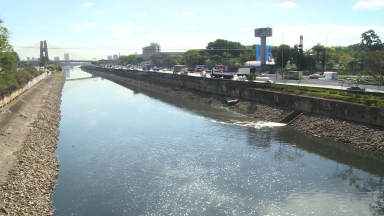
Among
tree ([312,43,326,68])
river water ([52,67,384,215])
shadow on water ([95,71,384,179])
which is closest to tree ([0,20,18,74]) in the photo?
river water ([52,67,384,215])

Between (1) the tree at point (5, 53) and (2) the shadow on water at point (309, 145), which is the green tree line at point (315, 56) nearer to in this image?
(2) the shadow on water at point (309, 145)

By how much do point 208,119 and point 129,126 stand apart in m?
9.00

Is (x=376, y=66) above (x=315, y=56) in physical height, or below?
below

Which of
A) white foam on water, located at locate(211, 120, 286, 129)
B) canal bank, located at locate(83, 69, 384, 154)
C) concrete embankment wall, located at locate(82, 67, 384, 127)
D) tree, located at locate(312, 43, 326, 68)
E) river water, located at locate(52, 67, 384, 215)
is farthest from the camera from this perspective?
tree, located at locate(312, 43, 326, 68)

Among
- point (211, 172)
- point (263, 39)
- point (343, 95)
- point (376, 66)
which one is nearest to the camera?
point (211, 172)

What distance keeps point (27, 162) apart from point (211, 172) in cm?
1134

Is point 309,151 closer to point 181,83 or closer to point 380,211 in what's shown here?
point 380,211

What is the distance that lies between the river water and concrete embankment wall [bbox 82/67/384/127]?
11.5 feet

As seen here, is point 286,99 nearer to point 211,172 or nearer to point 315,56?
point 211,172

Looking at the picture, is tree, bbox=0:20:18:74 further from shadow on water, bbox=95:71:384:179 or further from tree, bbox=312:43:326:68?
tree, bbox=312:43:326:68

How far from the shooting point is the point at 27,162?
19.2 m

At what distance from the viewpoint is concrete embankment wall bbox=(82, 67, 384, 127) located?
26091mm

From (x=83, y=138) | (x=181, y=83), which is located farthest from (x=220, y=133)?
(x=181, y=83)

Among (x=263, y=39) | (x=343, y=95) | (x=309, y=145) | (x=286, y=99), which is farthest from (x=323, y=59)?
(x=309, y=145)
